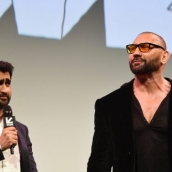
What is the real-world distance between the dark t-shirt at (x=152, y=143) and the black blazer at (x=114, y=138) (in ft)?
0.08

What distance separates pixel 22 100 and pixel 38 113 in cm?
14

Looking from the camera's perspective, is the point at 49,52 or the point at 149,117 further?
the point at 49,52

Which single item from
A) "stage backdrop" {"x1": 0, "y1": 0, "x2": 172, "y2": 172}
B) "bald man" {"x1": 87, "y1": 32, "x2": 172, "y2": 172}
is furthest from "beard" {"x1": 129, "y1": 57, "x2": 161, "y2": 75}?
"stage backdrop" {"x1": 0, "y1": 0, "x2": 172, "y2": 172}

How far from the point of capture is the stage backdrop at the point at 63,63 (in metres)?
2.51

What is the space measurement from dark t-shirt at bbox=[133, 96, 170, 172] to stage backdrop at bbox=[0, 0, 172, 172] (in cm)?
90

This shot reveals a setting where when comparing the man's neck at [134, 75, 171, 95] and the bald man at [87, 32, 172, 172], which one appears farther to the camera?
the man's neck at [134, 75, 171, 95]

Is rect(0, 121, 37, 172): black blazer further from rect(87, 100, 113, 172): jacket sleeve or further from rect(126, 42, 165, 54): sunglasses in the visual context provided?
rect(126, 42, 165, 54): sunglasses

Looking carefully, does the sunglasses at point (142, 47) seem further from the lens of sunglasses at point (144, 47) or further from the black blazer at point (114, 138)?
the black blazer at point (114, 138)

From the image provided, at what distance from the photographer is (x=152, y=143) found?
1702 mm

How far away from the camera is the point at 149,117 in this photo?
1.77m

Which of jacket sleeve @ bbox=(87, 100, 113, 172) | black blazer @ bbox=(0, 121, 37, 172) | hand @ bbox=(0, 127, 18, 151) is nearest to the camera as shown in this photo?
hand @ bbox=(0, 127, 18, 151)

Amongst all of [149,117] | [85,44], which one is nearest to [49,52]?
[85,44]

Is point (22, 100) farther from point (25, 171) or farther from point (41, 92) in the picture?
point (25, 171)

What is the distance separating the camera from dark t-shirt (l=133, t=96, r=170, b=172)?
1694 mm
